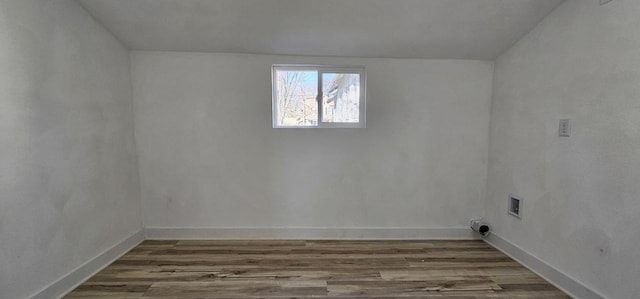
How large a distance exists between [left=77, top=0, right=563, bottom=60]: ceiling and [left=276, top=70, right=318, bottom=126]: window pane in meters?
0.25

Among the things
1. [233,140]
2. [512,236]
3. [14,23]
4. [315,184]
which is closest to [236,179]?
[233,140]

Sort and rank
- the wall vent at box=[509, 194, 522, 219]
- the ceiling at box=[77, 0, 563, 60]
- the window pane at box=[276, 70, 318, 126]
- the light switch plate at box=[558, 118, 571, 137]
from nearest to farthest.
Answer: the light switch plate at box=[558, 118, 571, 137] < the ceiling at box=[77, 0, 563, 60] < the wall vent at box=[509, 194, 522, 219] < the window pane at box=[276, 70, 318, 126]

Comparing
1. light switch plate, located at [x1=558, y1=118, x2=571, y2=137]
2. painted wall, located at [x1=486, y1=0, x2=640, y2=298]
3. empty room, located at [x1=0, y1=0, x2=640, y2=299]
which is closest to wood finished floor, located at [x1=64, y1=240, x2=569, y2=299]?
empty room, located at [x1=0, y1=0, x2=640, y2=299]

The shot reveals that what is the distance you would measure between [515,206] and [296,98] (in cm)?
230

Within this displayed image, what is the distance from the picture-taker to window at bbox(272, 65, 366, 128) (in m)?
→ 2.58

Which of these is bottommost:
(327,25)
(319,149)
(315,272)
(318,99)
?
(315,272)

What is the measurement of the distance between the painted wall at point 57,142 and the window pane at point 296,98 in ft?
4.78

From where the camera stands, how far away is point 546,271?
195 cm

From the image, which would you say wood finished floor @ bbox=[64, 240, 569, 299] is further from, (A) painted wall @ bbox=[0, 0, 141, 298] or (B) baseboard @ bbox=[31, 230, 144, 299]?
(A) painted wall @ bbox=[0, 0, 141, 298]

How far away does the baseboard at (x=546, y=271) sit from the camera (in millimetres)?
1694

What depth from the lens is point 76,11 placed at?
1.86 m

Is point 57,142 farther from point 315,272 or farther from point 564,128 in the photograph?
point 564,128

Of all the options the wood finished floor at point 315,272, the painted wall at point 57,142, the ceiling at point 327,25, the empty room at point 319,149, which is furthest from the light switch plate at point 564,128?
the painted wall at point 57,142

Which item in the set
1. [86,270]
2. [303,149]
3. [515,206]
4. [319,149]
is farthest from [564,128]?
[86,270]
